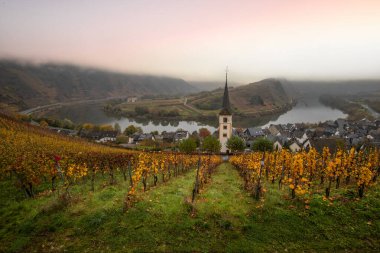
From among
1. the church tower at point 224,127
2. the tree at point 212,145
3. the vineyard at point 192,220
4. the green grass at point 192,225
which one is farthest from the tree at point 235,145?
the green grass at point 192,225

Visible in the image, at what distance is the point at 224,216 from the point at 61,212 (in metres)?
8.55

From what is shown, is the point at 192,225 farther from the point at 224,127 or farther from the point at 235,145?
the point at 224,127

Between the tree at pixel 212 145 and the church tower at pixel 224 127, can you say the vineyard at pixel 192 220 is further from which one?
the church tower at pixel 224 127

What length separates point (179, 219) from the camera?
12.9 meters

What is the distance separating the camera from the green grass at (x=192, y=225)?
36.2 ft

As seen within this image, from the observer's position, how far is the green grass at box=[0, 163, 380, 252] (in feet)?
36.2

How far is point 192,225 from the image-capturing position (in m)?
12.4

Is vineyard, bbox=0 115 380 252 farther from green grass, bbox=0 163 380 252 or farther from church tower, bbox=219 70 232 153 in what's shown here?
church tower, bbox=219 70 232 153

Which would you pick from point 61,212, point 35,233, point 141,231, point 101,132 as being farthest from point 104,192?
point 101,132

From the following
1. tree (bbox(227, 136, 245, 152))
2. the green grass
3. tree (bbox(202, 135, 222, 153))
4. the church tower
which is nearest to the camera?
the green grass

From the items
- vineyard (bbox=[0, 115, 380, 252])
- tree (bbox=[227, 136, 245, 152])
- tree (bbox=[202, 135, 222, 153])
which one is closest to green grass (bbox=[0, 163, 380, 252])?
vineyard (bbox=[0, 115, 380, 252])

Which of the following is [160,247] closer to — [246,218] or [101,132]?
[246,218]

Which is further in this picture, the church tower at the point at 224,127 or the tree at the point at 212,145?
the church tower at the point at 224,127

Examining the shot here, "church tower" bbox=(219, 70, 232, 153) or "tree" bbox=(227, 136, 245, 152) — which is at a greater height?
"church tower" bbox=(219, 70, 232, 153)
